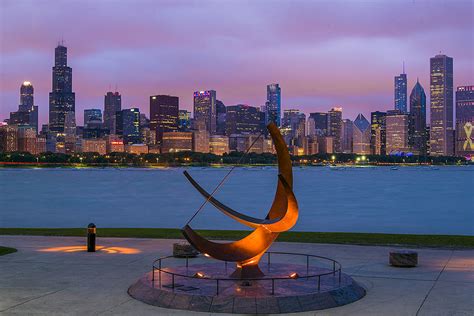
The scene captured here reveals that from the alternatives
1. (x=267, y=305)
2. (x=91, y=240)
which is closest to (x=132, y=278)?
(x=267, y=305)

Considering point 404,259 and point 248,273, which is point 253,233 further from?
point 404,259

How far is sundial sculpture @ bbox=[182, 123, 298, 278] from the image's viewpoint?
1307cm

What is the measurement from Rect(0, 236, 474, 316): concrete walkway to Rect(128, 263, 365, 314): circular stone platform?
0.31 meters

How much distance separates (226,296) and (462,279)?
6.33 metres

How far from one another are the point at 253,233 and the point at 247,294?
6.18 ft

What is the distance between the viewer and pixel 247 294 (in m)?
12.3

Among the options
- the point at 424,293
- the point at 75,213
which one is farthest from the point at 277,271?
the point at 75,213

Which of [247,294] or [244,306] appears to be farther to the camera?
[247,294]

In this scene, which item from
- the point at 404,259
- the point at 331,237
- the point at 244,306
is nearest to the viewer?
the point at 244,306

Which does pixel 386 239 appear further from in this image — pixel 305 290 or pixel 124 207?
pixel 124 207

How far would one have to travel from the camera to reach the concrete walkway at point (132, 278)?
11789mm

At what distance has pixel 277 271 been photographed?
48.9 ft

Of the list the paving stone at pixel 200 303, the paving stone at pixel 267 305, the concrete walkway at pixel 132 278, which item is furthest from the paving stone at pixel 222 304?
the concrete walkway at pixel 132 278

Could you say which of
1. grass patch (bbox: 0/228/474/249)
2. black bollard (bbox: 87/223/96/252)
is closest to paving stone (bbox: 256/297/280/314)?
black bollard (bbox: 87/223/96/252)
